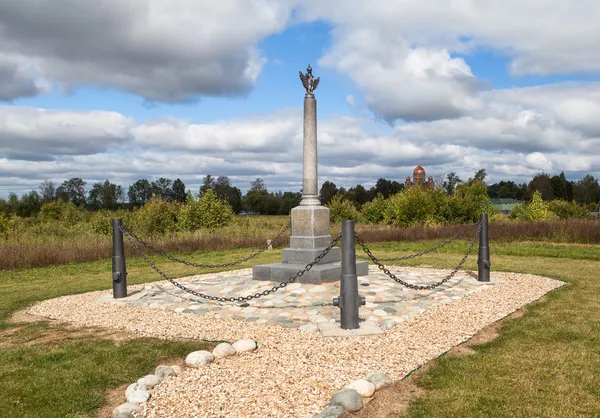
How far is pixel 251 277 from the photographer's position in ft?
35.3

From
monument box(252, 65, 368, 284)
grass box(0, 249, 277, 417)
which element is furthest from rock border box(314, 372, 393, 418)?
monument box(252, 65, 368, 284)

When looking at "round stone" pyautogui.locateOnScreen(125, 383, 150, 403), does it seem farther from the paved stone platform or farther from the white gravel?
the paved stone platform

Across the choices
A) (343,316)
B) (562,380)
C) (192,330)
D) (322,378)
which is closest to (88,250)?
(192,330)

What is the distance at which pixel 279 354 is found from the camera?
543 cm

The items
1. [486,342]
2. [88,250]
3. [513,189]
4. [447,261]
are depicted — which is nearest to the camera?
[486,342]

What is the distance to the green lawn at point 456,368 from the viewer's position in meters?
4.16

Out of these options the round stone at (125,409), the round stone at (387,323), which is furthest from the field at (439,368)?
the round stone at (387,323)

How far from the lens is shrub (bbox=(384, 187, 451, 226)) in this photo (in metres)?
27.5

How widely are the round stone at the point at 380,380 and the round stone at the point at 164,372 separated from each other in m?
1.95

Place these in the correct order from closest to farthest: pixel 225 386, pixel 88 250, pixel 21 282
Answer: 1. pixel 225 386
2. pixel 21 282
3. pixel 88 250

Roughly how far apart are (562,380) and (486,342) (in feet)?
4.62

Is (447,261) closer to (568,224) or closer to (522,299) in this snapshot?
(522,299)

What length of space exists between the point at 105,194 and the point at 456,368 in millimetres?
84661

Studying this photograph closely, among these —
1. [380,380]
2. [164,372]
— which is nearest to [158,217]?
[164,372]
